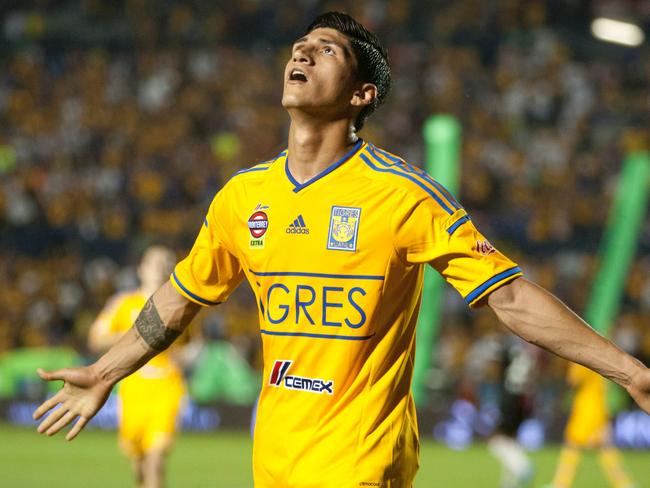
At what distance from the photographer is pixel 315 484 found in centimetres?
384

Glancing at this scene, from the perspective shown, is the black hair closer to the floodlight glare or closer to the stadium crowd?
the stadium crowd

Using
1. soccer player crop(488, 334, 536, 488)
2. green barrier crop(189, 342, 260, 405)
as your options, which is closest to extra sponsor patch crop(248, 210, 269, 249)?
soccer player crop(488, 334, 536, 488)

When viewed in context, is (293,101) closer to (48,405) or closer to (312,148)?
(312,148)

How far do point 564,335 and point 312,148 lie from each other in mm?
1113

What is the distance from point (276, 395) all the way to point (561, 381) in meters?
15.8

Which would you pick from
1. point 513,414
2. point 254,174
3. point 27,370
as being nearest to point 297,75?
point 254,174

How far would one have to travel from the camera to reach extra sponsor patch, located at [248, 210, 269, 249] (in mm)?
4062

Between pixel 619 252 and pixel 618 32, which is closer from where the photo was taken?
pixel 619 252

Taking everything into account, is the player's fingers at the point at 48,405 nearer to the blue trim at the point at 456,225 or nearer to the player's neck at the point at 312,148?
the player's neck at the point at 312,148

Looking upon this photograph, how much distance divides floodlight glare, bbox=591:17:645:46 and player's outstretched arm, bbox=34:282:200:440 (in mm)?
22434

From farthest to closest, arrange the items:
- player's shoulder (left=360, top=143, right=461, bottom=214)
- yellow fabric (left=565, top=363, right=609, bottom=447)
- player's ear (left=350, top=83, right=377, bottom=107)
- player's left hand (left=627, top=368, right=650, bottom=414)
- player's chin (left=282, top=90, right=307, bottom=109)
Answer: yellow fabric (left=565, top=363, right=609, bottom=447) < player's ear (left=350, top=83, right=377, bottom=107) < player's chin (left=282, top=90, right=307, bottom=109) < player's shoulder (left=360, top=143, right=461, bottom=214) < player's left hand (left=627, top=368, right=650, bottom=414)

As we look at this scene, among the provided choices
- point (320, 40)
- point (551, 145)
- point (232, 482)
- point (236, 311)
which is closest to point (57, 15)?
point (236, 311)

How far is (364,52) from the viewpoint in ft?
13.9

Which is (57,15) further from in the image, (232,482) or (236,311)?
(232,482)
